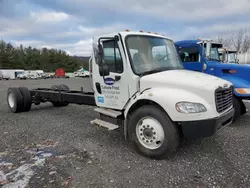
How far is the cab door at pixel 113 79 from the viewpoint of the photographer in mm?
4316

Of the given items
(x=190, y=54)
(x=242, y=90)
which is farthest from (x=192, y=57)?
(x=242, y=90)

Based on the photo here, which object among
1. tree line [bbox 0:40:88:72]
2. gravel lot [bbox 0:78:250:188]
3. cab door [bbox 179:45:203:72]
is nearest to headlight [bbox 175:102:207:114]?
gravel lot [bbox 0:78:250:188]

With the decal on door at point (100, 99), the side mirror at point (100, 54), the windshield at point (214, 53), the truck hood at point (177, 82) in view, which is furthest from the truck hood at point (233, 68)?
the side mirror at point (100, 54)

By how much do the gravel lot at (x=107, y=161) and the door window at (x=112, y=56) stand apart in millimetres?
1627

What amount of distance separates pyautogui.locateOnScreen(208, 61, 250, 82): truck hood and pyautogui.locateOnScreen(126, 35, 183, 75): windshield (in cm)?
245

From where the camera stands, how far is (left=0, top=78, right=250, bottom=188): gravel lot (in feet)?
10.5

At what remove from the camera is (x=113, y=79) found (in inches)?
178

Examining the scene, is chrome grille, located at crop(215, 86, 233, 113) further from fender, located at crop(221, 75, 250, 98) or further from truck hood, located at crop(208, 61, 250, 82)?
A: truck hood, located at crop(208, 61, 250, 82)

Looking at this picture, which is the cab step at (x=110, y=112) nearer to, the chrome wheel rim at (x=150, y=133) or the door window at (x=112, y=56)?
the chrome wheel rim at (x=150, y=133)

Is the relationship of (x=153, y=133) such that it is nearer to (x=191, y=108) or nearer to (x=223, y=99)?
(x=191, y=108)

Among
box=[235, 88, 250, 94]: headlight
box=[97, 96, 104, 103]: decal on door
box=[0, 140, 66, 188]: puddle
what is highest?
box=[97, 96, 104, 103]: decal on door

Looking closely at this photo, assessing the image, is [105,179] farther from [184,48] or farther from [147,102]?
[184,48]

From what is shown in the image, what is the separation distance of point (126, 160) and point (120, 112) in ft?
3.58

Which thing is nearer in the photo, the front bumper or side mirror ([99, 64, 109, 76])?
the front bumper
